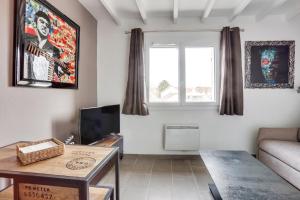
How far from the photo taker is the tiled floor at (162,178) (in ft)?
7.55

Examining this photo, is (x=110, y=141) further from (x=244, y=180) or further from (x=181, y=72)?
(x=244, y=180)

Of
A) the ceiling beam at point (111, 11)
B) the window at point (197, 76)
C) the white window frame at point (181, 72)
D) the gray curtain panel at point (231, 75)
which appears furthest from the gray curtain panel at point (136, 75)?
the gray curtain panel at point (231, 75)

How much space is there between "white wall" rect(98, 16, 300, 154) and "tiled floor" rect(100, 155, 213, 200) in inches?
11.0

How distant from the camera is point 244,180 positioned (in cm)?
178

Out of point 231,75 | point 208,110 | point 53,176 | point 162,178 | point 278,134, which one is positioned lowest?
point 162,178

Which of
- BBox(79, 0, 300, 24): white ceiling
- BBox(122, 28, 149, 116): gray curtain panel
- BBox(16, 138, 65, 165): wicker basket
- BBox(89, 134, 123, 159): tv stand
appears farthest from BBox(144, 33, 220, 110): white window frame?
BBox(16, 138, 65, 165): wicker basket

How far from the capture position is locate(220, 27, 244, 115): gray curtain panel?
3342 mm

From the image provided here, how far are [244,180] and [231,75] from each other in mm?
1982

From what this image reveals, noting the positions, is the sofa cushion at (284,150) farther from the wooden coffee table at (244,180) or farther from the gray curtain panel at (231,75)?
the gray curtain panel at (231,75)

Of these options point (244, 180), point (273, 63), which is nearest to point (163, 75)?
point (273, 63)

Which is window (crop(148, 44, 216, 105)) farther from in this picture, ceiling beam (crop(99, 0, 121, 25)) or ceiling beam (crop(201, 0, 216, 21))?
ceiling beam (crop(99, 0, 121, 25))

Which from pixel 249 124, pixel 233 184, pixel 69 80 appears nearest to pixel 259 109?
pixel 249 124

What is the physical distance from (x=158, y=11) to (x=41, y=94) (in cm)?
222

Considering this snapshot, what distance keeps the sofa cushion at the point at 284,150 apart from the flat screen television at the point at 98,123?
7.51 feet
